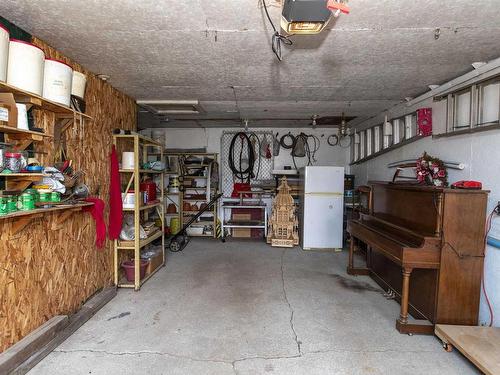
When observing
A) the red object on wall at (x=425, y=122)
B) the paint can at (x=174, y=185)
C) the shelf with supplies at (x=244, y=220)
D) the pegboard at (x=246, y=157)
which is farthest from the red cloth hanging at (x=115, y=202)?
the red object on wall at (x=425, y=122)

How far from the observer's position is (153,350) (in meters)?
2.27

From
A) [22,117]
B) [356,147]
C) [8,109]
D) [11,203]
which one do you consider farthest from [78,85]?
[356,147]

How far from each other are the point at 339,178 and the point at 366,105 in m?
1.55

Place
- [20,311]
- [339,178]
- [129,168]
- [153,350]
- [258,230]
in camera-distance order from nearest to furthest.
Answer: [20,311]
[153,350]
[129,168]
[339,178]
[258,230]

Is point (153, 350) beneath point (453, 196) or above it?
beneath

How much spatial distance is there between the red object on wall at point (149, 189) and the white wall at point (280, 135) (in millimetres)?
2703

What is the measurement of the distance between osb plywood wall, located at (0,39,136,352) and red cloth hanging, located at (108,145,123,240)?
9cm

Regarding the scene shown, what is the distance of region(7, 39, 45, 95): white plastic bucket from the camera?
1.88 meters

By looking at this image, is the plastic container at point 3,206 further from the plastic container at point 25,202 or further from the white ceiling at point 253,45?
the white ceiling at point 253,45

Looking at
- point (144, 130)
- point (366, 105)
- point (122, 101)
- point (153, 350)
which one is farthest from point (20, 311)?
point (144, 130)

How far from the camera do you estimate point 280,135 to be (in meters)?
6.54

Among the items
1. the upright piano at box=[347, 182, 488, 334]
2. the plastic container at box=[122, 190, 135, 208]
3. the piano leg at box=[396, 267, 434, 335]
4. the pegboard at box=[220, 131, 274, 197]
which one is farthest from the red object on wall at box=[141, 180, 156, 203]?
the piano leg at box=[396, 267, 434, 335]

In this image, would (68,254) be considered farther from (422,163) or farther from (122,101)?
(422,163)

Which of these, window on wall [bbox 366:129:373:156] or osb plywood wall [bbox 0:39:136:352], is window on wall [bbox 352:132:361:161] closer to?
window on wall [bbox 366:129:373:156]
